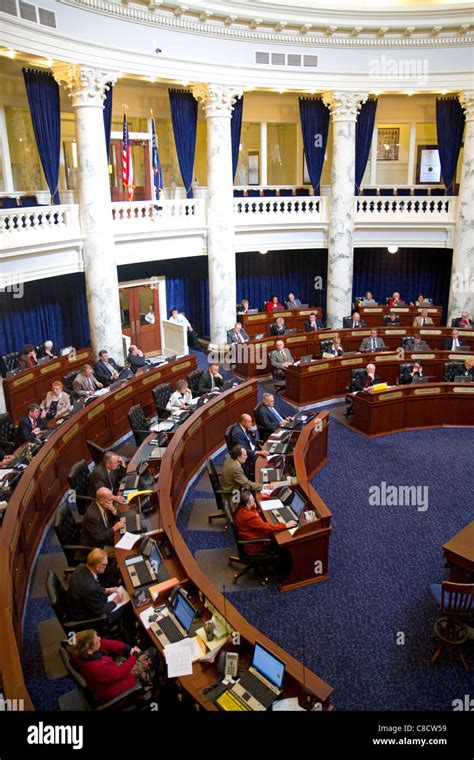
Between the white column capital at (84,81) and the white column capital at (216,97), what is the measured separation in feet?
8.44

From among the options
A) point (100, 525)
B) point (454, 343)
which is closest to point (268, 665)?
point (100, 525)

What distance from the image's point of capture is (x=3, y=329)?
12.4 m

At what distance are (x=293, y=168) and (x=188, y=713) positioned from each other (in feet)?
53.9

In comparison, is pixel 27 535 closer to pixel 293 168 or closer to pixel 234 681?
pixel 234 681

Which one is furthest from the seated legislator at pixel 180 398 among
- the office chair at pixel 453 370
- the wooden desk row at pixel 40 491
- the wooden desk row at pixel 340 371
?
the office chair at pixel 453 370

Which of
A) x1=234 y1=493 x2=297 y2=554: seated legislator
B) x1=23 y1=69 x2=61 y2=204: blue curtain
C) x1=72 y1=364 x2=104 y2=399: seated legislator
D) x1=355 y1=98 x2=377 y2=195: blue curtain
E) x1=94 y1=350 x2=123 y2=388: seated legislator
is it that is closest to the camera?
x1=234 y1=493 x2=297 y2=554: seated legislator

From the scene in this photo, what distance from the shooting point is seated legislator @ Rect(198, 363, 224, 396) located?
36.0 feet

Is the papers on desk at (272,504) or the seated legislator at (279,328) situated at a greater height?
the seated legislator at (279,328)

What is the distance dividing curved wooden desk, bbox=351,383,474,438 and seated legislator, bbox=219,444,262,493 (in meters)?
3.77

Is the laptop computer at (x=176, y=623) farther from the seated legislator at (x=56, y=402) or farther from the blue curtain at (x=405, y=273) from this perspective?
the blue curtain at (x=405, y=273)

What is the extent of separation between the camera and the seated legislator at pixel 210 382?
36.0ft

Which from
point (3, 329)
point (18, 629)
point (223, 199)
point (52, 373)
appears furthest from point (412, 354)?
point (18, 629)

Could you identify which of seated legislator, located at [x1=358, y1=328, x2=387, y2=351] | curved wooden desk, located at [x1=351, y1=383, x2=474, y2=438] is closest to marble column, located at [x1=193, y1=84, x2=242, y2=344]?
seated legislator, located at [x1=358, y1=328, x2=387, y2=351]

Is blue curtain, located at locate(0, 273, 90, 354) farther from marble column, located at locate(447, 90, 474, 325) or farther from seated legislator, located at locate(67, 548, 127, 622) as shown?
marble column, located at locate(447, 90, 474, 325)
